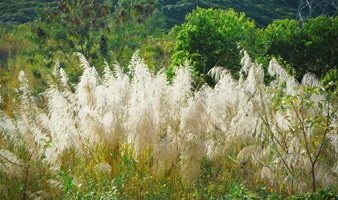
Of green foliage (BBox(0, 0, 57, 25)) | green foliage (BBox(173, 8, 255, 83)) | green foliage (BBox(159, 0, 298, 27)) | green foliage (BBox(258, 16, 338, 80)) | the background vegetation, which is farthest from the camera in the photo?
green foliage (BBox(159, 0, 298, 27))

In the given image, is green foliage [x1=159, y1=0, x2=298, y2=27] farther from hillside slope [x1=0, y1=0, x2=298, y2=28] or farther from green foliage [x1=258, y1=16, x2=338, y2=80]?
green foliage [x1=258, y1=16, x2=338, y2=80]

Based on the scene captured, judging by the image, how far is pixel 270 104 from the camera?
564 centimetres

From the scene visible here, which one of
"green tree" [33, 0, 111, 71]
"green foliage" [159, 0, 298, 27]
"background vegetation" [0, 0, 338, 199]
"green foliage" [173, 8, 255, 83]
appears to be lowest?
"background vegetation" [0, 0, 338, 199]

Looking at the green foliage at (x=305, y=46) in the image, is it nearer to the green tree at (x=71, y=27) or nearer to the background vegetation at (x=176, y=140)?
the green tree at (x=71, y=27)

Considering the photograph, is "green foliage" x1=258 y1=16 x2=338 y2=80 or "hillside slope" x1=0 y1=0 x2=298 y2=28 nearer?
"green foliage" x1=258 y1=16 x2=338 y2=80

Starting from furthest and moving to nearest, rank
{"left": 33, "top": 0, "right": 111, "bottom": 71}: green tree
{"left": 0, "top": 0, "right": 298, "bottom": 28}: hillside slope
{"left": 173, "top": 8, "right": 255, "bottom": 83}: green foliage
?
{"left": 0, "top": 0, "right": 298, "bottom": 28}: hillside slope → {"left": 33, "top": 0, "right": 111, "bottom": 71}: green tree → {"left": 173, "top": 8, "right": 255, "bottom": 83}: green foliage

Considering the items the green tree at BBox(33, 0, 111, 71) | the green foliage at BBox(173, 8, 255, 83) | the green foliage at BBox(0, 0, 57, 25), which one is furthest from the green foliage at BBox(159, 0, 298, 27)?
the green foliage at BBox(173, 8, 255, 83)

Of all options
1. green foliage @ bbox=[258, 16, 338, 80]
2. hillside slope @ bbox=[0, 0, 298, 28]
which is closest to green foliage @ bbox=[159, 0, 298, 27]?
hillside slope @ bbox=[0, 0, 298, 28]

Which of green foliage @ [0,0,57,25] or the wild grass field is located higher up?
green foliage @ [0,0,57,25]

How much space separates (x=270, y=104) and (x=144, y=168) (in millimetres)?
1562

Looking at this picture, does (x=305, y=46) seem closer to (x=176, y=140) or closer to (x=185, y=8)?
(x=176, y=140)

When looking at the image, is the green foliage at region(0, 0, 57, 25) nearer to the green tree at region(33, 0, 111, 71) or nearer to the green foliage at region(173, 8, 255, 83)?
the green tree at region(33, 0, 111, 71)

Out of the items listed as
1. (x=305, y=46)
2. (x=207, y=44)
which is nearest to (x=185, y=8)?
(x=305, y=46)

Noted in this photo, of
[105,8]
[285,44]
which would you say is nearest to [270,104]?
[285,44]
